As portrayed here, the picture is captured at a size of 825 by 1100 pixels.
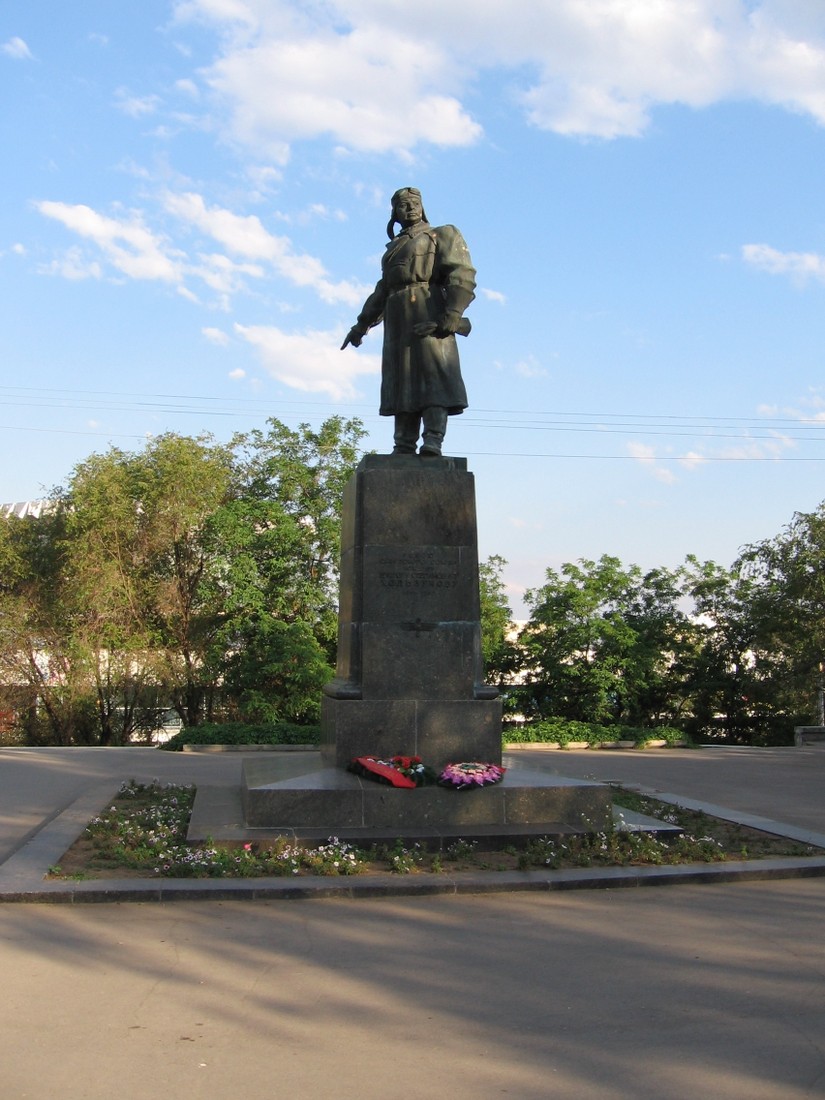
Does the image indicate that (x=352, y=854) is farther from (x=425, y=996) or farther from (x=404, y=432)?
(x=404, y=432)

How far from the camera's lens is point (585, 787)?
Result: 26.4ft

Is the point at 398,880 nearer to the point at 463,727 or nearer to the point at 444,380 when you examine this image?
the point at 463,727

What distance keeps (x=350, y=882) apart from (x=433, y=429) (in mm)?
4296

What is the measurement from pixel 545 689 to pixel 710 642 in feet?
18.6

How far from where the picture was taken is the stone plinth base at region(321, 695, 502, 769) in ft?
27.7

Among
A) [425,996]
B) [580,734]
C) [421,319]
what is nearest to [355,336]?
[421,319]

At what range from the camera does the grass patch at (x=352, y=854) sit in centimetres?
674

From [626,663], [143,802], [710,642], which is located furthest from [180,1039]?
[710,642]

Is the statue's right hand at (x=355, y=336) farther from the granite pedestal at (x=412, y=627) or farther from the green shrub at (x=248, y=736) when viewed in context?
the green shrub at (x=248, y=736)

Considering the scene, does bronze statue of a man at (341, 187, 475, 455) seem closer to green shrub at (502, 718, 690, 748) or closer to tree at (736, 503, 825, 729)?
green shrub at (502, 718, 690, 748)

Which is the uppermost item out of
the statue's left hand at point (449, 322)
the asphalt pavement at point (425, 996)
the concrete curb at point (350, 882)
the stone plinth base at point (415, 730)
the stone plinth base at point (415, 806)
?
the statue's left hand at point (449, 322)

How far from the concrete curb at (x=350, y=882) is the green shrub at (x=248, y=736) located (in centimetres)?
1050

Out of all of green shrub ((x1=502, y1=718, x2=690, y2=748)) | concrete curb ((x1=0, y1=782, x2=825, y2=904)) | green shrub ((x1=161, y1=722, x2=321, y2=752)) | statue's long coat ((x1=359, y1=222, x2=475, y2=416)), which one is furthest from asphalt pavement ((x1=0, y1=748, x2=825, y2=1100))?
green shrub ((x1=502, y1=718, x2=690, y2=748))

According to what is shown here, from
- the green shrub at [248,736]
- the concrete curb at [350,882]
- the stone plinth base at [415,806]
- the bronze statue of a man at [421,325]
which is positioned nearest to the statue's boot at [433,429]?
the bronze statue of a man at [421,325]
